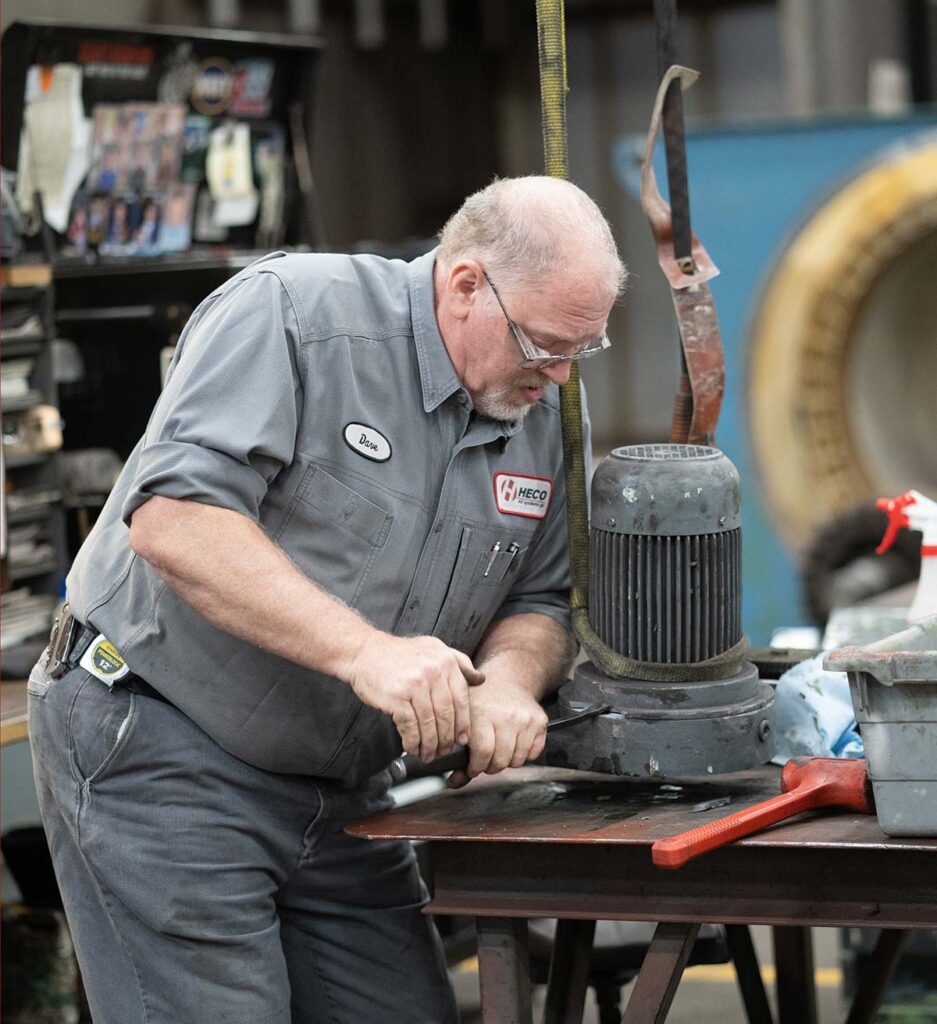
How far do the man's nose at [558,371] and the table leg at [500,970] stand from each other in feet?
2.25

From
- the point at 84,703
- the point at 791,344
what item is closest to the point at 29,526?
the point at 84,703

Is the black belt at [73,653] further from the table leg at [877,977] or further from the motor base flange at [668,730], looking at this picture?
the table leg at [877,977]

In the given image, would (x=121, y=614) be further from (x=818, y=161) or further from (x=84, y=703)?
(x=818, y=161)

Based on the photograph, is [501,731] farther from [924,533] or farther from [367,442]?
[924,533]

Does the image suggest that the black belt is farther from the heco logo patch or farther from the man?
the heco logo patch

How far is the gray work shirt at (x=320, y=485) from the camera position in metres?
1.91

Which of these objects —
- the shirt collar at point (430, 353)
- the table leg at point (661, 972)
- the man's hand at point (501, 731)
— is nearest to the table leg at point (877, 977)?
the table leg at point (661, 972)

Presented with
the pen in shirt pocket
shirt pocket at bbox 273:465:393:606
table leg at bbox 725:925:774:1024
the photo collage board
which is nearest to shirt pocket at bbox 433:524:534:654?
the pen in shirt pocket

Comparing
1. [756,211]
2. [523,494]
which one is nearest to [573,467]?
[523,494]

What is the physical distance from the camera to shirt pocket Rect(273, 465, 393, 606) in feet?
6.47

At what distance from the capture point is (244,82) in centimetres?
381

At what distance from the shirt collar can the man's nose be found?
0.12 m

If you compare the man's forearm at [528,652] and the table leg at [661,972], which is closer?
the table leg at [661,972]

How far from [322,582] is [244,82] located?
7.14 ft
